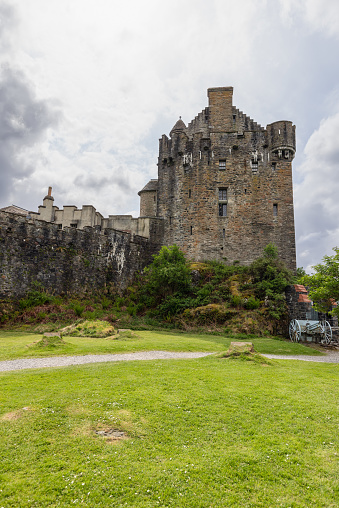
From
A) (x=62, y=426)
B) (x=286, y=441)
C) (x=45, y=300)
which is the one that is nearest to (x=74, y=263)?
(x=45, y=300)

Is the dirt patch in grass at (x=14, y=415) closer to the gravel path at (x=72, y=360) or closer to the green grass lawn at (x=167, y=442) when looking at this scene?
the green grass lawn at (x=167, y=442)

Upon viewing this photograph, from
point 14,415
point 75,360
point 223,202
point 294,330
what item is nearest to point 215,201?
point 223,202

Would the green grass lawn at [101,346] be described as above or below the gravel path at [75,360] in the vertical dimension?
above

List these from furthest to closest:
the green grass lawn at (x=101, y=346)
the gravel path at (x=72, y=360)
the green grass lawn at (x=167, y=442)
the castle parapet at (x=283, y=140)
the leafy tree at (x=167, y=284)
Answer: the castle parapet at (x=283, y=140) < the leafy tree at (x=167, y=284) < the green grass lawn at (x=101, y=346) < the gravel path at (x=72, y=360) < the green grass lawn at (x=167, y=442)

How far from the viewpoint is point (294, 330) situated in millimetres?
19906

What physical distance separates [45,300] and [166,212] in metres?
15.5

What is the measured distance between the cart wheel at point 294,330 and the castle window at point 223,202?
43.7 ft

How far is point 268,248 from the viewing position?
84.7ft

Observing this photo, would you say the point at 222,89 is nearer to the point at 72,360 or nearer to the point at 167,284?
the point at 167,284

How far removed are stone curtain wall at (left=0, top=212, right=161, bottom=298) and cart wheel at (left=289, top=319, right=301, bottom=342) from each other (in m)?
13.1

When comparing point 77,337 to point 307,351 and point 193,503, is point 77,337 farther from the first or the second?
point 193,503

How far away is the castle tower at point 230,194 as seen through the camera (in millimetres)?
29812

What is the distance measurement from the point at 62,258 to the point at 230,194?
1695 centimetres

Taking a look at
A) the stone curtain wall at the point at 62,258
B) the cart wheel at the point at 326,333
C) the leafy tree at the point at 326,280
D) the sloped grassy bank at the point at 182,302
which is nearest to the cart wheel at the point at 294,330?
the sloped grassy bank at the point at 182,302
